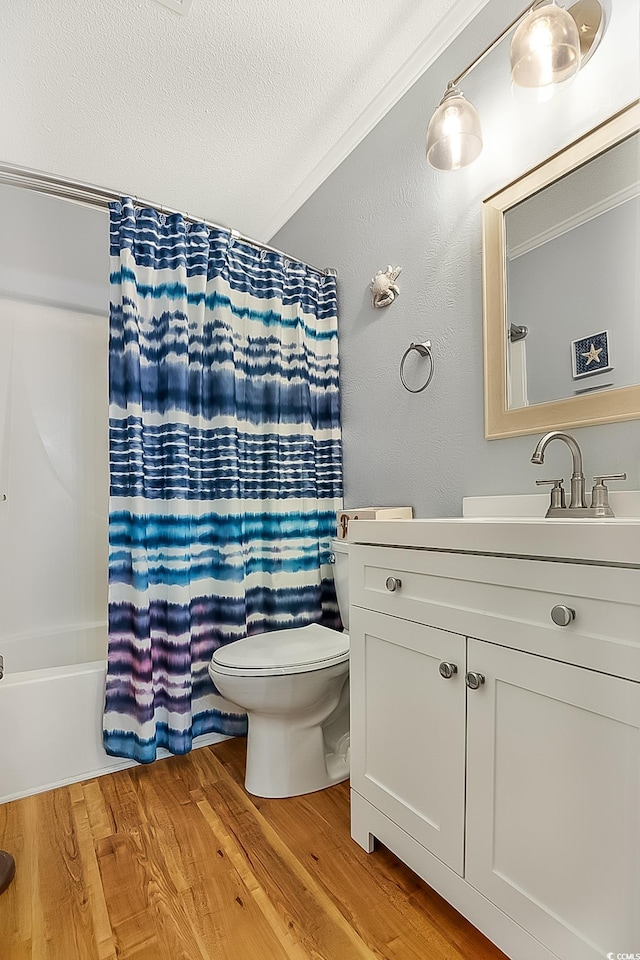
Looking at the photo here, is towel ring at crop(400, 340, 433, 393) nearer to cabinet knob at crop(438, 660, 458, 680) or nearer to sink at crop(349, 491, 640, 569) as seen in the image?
sink at crop(349, 491, 640, 569)

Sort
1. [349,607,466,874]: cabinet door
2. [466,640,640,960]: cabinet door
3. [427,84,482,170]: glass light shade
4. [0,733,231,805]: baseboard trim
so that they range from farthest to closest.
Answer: [0,733,231,805]: baseboard trim → [427,84,482,170]: glass light shade → [349,607,466,874]: cabinet door → [466,640,640,960]: cabinet door

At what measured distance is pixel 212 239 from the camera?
1976mm

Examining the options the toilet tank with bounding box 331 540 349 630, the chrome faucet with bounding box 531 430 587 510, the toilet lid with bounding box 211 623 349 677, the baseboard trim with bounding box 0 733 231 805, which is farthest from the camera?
the toilet tank with bounding box 331 540 349 630

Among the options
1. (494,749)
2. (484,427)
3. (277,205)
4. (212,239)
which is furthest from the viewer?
(277,205)

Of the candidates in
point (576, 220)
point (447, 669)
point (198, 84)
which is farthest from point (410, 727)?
point (198, 84)

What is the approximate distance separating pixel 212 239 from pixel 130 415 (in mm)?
Result: 735

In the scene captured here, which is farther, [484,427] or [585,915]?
[484,427]

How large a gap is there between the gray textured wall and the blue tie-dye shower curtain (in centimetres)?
19

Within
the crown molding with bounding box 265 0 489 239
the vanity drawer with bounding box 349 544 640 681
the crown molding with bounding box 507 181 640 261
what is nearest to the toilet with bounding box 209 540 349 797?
the vanity drawer with bounding box 349 544 640 681

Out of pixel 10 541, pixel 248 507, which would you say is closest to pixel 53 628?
pixel 10 541

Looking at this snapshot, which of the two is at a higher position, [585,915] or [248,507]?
[248,507]

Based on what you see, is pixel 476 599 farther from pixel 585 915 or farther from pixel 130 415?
pixel 130 415

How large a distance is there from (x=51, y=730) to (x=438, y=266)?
6.32ft

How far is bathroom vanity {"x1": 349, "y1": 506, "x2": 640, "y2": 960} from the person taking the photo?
2.67ft
